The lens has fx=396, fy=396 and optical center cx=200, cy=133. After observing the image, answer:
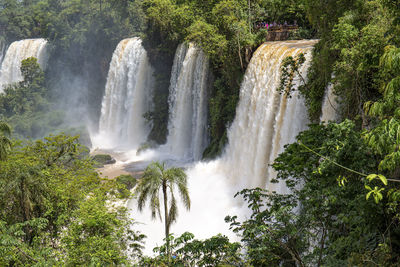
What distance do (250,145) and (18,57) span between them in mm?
41032

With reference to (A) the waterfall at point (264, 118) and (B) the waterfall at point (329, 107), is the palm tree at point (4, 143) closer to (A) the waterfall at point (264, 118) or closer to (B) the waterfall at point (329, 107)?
(A) the waterfall at point (264, 118)

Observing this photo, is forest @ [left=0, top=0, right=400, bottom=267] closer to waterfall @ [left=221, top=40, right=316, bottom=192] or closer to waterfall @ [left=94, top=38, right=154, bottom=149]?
waterfall @ [left=221, top=40, right=316, bottom=192]

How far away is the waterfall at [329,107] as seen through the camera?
38.8ft

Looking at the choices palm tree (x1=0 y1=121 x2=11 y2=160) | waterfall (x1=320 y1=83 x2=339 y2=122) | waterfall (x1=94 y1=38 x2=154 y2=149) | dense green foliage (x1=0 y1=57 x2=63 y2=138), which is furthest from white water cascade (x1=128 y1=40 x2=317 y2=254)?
dense green foliage (x1=0 y1=57 x2=63 y2=138)

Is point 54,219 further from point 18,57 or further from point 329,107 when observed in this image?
point 18,57

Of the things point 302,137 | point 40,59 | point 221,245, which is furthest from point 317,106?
point 40,59

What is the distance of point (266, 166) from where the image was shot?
664 inches

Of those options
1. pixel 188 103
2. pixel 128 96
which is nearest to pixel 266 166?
pixel 188 103

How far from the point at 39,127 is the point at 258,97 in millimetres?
29377

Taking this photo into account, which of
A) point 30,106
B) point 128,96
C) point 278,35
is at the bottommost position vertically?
point 30,106

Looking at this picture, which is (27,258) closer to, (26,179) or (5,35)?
(26,179)

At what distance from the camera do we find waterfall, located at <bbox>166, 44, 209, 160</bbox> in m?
25.0

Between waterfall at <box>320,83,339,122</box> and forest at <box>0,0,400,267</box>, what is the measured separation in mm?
254

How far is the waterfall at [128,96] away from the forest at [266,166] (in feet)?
4.30
